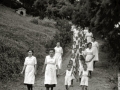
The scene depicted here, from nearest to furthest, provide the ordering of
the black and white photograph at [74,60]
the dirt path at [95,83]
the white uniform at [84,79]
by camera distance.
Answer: the black and white photograph at [74,60]
the white uniform at [84,79]
the dirt path at [95,83]

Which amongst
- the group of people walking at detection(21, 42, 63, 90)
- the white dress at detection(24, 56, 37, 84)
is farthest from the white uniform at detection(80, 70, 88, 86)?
the white dress at detection(24, 56, 37, 84)

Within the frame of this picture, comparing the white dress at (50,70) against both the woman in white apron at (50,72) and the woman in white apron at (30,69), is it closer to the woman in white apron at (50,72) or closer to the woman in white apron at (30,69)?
the woman in white apron at (50,72)

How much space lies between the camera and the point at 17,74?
575 inches

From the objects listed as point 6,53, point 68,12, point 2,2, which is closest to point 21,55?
point 6,53

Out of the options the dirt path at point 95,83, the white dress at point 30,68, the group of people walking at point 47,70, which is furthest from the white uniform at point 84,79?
the white dress at point 30,68

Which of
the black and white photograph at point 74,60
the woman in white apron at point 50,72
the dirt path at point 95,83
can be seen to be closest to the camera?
the woman in white apron at point 50,72

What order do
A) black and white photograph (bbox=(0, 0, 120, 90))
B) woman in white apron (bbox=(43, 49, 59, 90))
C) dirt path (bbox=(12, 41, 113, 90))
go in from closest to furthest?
1. woman in white apron (bbox=(43, 49, 59, 90))
2. black and white photograph (bbox=(0, 0, 120, 90))
3. dirt path (bbox=(12, 41, 113, 90))

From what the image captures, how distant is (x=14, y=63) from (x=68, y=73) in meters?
5.20

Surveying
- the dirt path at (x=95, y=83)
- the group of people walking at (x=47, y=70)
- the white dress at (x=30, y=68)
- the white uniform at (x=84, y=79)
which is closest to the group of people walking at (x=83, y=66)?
the white uniform at (x=84, y=79)

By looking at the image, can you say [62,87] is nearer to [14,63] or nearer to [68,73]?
[68,73]

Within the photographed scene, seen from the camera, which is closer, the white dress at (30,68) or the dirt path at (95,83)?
the white dress at (30,68)

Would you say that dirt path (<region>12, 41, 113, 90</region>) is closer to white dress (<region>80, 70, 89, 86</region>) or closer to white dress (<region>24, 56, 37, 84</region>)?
white dress (<region>80, 70, 89, 86</region>)

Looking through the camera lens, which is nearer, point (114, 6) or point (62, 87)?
point (114, 6)

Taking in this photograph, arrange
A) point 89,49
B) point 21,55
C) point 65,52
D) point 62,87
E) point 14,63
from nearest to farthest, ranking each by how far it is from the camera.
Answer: point 62,87 < point 89,49 < point 14,63 < point 21,55 < point 65,52
